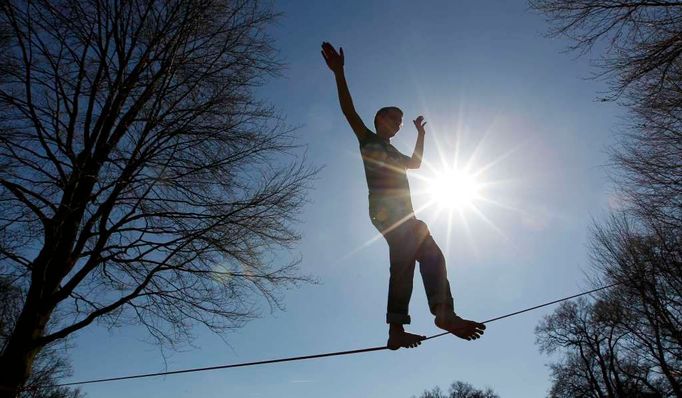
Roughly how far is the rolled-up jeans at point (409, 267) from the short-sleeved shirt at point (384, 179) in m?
0.11

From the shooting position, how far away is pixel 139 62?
18.1 ft

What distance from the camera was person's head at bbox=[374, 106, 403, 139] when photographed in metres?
3.21

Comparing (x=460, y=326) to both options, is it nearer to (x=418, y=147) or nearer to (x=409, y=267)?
(x=409, y=267)

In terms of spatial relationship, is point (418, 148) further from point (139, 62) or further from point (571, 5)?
point (571, 5)

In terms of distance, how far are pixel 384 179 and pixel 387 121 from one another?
19.3 inches

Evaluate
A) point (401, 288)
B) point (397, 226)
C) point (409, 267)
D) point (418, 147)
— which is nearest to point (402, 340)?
point (401, 288)

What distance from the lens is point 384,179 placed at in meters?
3.05

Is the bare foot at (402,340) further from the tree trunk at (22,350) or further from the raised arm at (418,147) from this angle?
the tree trunk at (22,350)

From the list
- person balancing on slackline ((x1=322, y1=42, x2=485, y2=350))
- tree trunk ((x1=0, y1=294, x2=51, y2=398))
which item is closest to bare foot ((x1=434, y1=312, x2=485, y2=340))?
person balancing on slackline ((x1=322, y1=42, x2=485, y2=350))

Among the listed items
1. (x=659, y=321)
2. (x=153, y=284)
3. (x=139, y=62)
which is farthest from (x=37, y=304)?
(x=659, y=321)

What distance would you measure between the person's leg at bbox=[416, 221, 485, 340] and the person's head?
2.61ft

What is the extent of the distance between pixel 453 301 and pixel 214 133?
411 cm

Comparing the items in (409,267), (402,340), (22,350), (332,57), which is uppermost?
(332,57)

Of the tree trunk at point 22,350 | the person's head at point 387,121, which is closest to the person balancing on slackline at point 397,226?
the person's head at point 387,121
